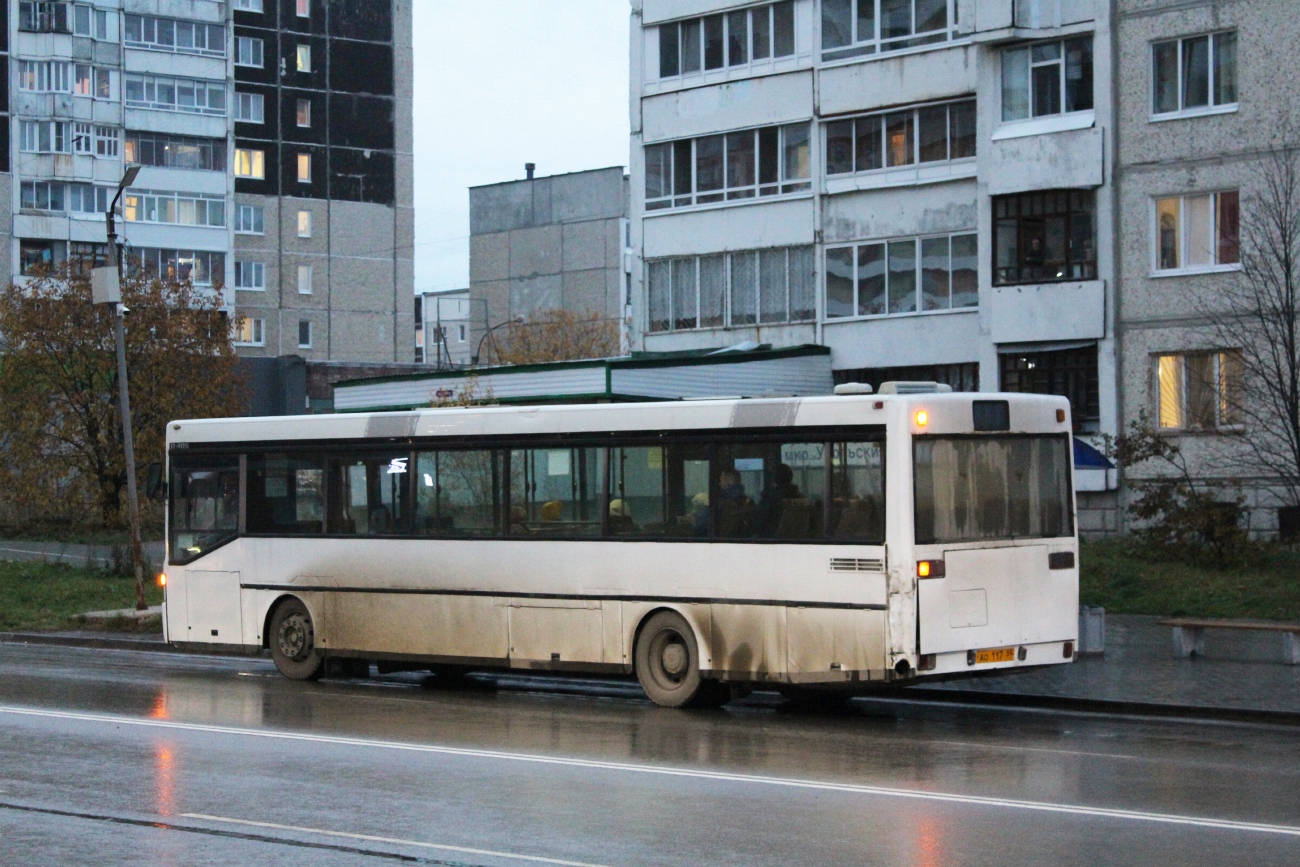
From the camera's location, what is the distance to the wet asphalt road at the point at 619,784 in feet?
30.0

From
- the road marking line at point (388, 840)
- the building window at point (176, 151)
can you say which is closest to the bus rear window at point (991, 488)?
the road marking line at point (388, 840)

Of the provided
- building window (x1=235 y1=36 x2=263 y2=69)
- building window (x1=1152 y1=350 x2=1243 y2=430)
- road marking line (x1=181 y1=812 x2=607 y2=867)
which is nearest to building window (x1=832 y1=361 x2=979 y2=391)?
building window (x1=1152 y1=350 x2=1243 y2=430)

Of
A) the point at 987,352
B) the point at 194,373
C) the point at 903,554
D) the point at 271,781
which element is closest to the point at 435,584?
the point at 903,554

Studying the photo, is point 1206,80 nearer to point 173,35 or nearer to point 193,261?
point 193,261

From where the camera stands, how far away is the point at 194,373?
180 ft

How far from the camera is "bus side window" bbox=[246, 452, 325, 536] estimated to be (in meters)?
19.6

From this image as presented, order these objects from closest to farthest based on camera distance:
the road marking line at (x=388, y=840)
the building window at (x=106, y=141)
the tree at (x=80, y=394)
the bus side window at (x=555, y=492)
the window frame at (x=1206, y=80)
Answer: the road marking line at (x=388, y=840) < the bus side window at (x=555, y=492) < the window frame at (x=1206, y=80) < the tree at (x=80, y=394) < the building window at (x=106, y=141)

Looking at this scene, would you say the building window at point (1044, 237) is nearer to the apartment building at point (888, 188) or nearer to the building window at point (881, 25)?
the apartment building at point (888, 188)

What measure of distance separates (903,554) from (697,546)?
2168mm

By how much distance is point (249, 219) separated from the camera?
92.1 m

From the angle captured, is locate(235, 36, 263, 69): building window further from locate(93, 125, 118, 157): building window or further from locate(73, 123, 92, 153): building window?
locate(73, 123, 92, 153): building window

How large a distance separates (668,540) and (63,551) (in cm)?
3280

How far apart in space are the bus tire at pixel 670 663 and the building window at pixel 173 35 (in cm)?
7313

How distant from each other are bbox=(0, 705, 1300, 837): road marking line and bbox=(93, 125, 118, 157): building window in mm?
70235
